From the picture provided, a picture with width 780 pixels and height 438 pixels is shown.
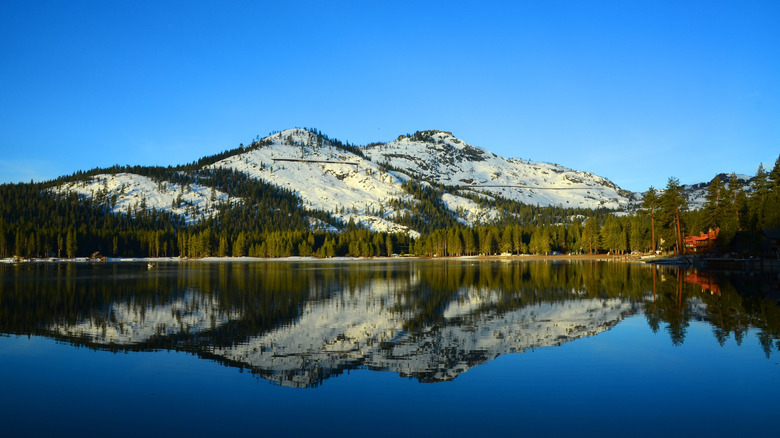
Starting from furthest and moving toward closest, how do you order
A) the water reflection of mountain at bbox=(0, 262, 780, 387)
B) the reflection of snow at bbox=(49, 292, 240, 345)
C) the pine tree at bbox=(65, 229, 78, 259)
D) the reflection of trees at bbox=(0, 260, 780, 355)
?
the pine tree at bbox=(65, 229, 78, 259) < the reflection of trees at bbox=(0, 260, 780, 355) < the reflection of snow at bbox=(49, 292, 240, 345) < the water reflection of mountain at bbox=(0, 262, 780, 387)

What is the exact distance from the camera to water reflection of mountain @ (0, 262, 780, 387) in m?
22.6

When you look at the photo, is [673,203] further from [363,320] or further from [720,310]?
[363,320]

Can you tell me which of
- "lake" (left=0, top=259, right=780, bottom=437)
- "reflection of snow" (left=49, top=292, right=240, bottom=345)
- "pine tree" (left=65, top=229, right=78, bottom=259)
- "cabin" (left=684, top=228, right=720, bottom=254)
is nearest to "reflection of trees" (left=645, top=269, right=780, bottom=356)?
"lake" (left=0, top=259, right=780, bottom=437)

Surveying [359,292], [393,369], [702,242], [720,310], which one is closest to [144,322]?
[393,369]

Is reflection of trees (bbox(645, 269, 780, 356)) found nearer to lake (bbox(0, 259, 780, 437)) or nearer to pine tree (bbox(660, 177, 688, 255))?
lake (bbox(0, 259, 780, 437))

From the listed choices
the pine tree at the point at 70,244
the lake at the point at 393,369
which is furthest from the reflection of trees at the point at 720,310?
the pine tree at the point at 70,244

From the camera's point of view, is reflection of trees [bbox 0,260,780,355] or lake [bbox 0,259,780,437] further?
reflection of trees [bbox 0,260,780,355]

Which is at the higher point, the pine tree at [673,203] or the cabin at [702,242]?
the pine tree at [673,203]

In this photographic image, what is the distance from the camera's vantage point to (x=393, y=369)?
66.7 feet

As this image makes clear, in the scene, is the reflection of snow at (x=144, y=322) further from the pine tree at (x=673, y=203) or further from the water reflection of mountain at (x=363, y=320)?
the pine tree at (x=673, y=203)

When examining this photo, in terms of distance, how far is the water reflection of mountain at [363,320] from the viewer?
22.6 metres

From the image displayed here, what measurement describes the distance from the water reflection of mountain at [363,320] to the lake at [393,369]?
7.0 inches

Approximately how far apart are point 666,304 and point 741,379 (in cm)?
2288

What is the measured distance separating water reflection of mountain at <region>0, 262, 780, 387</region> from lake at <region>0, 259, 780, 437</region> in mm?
177
